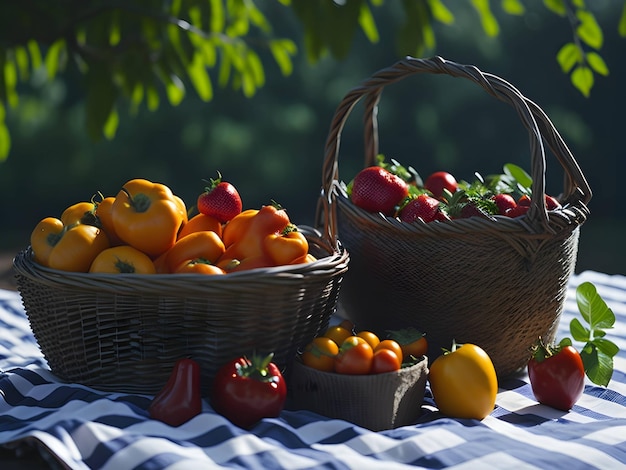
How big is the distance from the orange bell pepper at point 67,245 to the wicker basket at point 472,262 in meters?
0.43

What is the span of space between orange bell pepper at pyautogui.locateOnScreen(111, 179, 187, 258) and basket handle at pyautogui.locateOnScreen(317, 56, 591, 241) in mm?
318

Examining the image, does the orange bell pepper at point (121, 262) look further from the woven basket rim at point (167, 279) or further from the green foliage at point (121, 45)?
the green foliage at point (121, 45)

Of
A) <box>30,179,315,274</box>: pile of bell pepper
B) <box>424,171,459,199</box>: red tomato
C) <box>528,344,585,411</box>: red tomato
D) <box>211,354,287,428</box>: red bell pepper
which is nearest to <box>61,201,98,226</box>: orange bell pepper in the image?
<box>30,179,315,274</box>: pile of bell pepper

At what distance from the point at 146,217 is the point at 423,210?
1.62ft

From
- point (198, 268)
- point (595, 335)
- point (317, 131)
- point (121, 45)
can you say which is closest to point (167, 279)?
point (198, 268)

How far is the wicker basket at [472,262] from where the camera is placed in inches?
56.9

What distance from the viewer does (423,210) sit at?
1498mm

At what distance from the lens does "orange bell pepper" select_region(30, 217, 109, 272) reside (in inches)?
52.1

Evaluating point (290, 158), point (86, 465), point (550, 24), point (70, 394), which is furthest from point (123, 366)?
point (550, 24)

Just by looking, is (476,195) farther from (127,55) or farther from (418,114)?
(418,114)

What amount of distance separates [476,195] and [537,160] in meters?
0.18

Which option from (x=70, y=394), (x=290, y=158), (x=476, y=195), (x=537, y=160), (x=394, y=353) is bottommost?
(x=290, y=158)

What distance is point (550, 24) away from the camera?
452 cm

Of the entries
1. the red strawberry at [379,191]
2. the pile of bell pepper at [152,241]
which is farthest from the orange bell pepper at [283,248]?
the red strawberry at [379,191]
